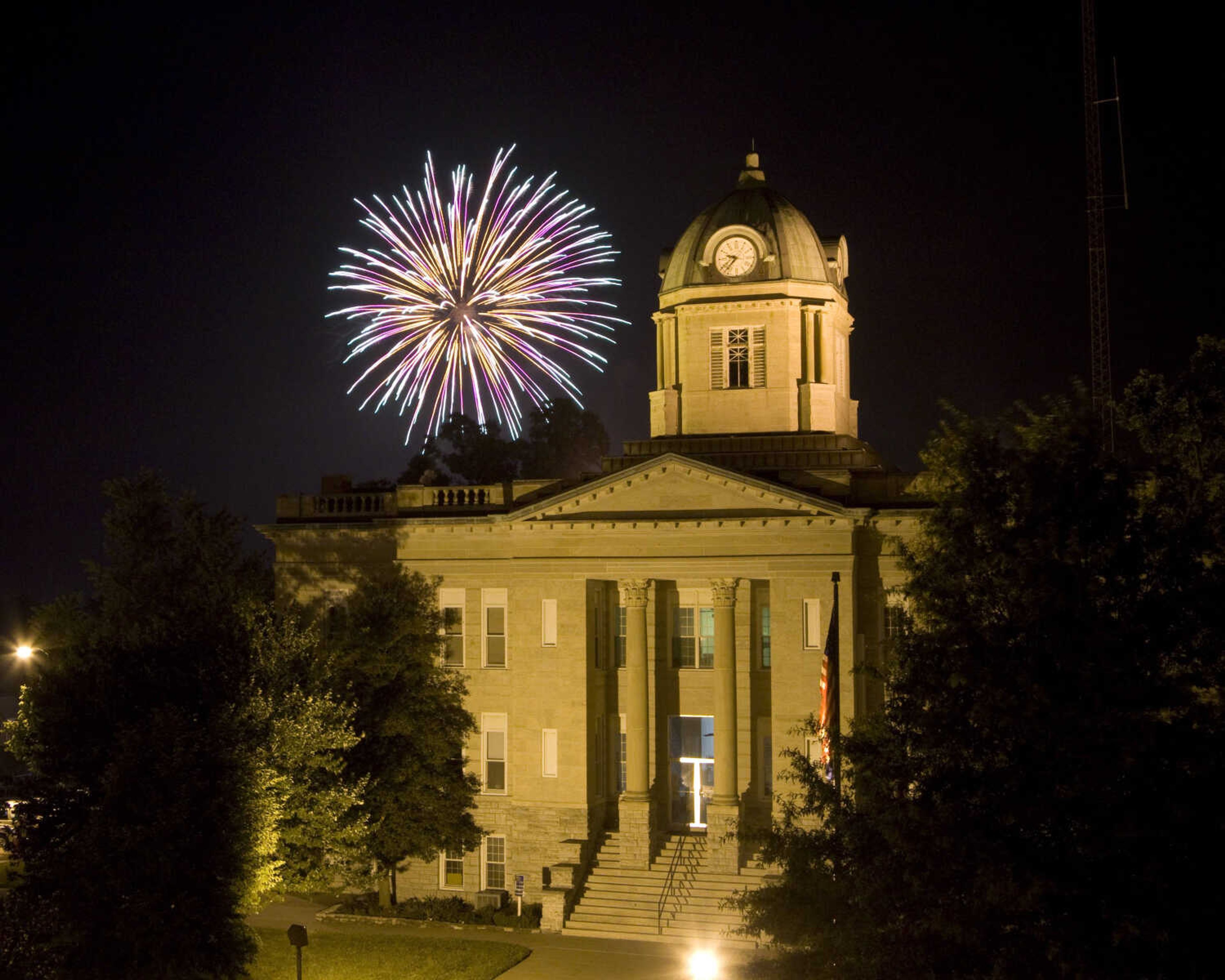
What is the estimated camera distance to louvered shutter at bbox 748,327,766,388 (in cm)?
4922

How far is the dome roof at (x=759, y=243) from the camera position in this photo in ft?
161

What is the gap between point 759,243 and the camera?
4888cm

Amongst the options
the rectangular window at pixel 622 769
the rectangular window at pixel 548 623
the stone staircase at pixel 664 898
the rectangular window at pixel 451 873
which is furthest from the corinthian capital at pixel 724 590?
the rectangular window at pixel 451 873

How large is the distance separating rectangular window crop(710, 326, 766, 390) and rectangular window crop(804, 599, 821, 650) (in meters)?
8.54

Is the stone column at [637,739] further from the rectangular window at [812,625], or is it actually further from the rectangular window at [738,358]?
the rectangular window at [738,358]

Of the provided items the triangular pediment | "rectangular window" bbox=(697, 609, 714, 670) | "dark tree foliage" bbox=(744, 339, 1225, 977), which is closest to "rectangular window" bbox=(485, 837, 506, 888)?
"rectangular window" bbox=(697, 609, 714, 670)

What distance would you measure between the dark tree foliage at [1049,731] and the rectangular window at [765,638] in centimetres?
2098

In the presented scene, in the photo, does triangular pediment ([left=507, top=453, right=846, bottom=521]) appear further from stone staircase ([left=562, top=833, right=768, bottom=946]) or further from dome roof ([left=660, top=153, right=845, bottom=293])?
stone staircase ([left=562, top=833, right=768, bottom=946])

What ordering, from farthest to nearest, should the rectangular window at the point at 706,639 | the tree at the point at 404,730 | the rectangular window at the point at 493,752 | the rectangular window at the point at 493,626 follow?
the rectangular window at the point at 493,626
the rectangular window at the point at 706,639
the rectangular window at the point at 493,752
the tree at the point at 404,730

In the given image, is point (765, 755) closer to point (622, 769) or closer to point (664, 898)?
→ point (622, 769)

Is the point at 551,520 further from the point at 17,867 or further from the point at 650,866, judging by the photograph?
the point at 17,867

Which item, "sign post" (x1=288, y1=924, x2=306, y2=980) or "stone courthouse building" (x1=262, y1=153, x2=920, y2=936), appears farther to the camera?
"stone courthouse building" (x1=262, y1=153, x2=920, y2=936)

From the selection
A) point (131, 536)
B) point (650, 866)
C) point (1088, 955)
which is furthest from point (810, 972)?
point (131, 536)

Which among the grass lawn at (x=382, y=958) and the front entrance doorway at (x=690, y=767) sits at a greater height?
the front entrance doorway at (x=690, y=767)
